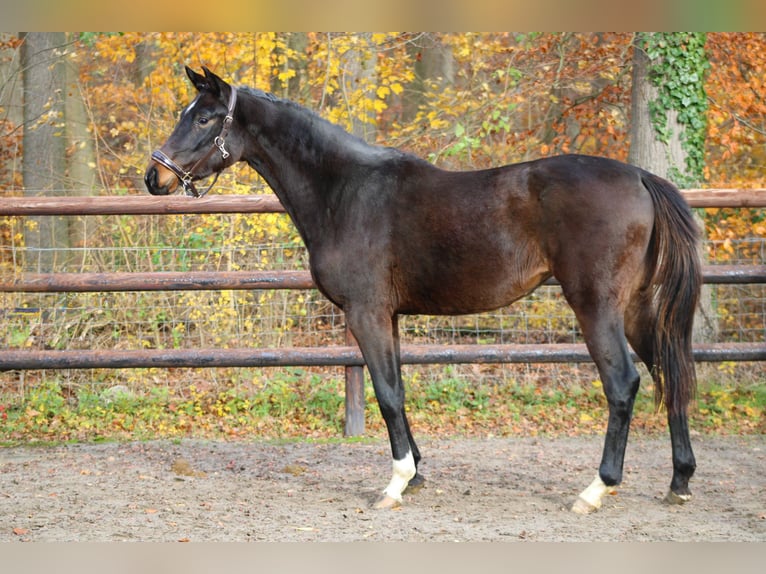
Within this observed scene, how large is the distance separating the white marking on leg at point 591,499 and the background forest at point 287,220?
2.53 meters

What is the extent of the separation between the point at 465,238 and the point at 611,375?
1.01 meters

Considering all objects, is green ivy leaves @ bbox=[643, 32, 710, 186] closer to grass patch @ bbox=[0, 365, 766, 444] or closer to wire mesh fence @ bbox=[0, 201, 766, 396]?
wire mesh fence @ bbox=[0, 201, 766, 396]

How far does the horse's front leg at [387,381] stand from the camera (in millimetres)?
4480

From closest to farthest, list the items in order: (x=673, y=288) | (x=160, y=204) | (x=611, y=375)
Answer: (x=611, y=375) → (x=673, y=288) → (x=160, y=204)

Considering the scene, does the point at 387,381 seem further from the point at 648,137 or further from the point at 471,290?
the point at 648,137

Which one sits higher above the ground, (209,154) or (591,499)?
(209,154)

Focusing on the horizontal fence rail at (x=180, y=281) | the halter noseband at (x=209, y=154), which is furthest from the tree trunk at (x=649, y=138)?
the halter noseband at (x=209, y=154)

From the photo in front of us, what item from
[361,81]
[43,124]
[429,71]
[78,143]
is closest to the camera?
[361,81]

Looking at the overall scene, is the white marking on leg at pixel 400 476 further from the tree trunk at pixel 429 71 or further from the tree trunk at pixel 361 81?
the tree trunk at pixel 429 71

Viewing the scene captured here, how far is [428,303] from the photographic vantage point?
181 inches

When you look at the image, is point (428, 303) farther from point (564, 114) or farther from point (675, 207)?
point (564, 114)

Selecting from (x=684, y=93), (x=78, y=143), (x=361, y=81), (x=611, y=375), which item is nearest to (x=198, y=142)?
(x=611, y=375)

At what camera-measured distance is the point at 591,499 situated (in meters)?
4.26

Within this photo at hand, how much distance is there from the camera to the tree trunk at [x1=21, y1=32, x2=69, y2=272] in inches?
398
